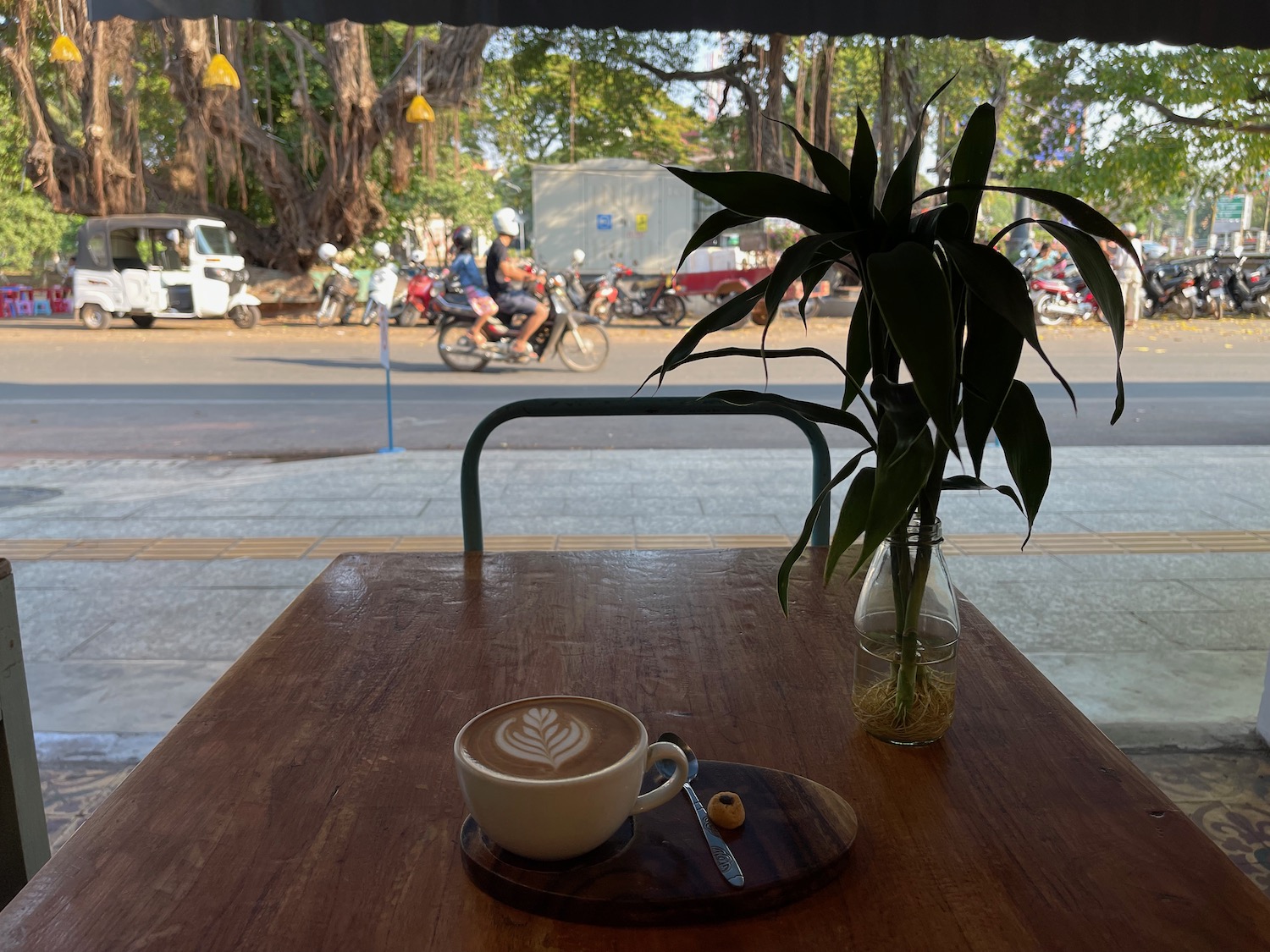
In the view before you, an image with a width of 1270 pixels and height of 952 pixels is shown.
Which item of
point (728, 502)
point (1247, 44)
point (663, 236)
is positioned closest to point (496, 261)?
point (728, 502)

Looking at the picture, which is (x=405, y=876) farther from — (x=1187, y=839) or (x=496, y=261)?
(x=496, y=261)

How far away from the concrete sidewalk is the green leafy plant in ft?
6.78

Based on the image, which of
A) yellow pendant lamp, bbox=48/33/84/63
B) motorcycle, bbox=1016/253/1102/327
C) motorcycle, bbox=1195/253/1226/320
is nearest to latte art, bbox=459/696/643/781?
yellow pendant lamp, bbox=48/33/84/63

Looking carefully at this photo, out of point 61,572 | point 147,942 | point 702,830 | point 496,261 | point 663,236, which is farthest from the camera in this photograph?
point 663,236

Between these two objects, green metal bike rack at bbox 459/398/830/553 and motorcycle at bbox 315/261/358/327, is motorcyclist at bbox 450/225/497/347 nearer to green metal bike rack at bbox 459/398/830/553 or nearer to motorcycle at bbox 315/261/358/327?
motorcycle at bbox 315/261/358/327

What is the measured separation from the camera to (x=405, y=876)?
82cm

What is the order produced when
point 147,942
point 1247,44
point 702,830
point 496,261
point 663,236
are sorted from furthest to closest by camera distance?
point 663,236 → point 496,261 → point 1247,44 → point 702,830 → point 147,942

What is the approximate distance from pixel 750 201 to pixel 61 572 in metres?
3.83

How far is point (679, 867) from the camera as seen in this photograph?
81 cm

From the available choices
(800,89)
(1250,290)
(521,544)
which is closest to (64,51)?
(800,89)

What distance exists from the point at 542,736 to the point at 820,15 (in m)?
2.50

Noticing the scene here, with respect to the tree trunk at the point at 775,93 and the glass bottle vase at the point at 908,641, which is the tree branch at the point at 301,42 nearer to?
the tree trunk at the point at 775,93

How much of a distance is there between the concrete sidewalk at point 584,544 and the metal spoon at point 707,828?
2.07 m

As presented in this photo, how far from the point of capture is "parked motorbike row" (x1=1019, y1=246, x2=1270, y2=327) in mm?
15820
